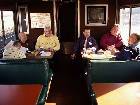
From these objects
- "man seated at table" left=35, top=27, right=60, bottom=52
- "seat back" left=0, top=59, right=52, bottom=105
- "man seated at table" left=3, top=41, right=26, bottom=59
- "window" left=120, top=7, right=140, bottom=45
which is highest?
"window" left=120, top=7, right=140, bottom=45

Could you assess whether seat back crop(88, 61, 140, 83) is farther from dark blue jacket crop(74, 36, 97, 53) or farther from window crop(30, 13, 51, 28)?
window crop(30, 13, 51, 28)

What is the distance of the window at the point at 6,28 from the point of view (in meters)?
7.75

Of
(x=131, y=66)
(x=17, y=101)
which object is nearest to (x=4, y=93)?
(x=17, y=101)

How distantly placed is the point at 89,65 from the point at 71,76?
2432mm

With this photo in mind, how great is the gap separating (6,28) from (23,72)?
3.53 meters

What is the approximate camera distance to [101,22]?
7.84 m

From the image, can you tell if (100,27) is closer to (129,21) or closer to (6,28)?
(129,21)

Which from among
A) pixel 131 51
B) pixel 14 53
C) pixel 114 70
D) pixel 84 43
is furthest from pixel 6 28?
pixel 114 70

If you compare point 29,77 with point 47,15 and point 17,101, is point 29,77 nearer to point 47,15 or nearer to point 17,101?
point 17,101

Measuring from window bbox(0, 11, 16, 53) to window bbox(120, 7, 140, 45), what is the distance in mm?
3179

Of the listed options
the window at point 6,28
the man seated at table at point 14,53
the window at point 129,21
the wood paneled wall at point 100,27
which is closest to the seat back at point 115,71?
the man seated at table at point 14,53

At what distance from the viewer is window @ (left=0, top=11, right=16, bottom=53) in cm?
775

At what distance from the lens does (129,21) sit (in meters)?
7.16

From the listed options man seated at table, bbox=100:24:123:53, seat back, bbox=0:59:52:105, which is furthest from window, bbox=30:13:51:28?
seat back, bbox=0:59:52:105
